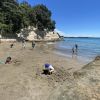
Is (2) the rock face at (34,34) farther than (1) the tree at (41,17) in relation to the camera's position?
No

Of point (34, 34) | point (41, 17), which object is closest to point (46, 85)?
point (34, 34)

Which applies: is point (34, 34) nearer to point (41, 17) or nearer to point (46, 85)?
point (41, 17)

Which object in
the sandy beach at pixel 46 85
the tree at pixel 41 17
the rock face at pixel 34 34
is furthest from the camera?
the tree at pixel 41 17

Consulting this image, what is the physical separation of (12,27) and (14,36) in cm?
359

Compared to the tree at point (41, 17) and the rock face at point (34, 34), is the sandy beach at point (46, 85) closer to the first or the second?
the rock face at point (34, 34)

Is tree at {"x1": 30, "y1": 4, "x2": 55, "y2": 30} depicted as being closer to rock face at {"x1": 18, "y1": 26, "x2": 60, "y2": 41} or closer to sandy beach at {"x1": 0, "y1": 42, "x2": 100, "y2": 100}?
rock face at {"x1": 18, "y1": 26, "x2": 60, "y2": 41}

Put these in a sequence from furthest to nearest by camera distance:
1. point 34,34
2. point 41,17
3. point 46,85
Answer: point 41,17, point 34,34, point 46,85

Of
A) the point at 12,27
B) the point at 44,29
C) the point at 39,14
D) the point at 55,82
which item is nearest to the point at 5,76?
the point at 55,82

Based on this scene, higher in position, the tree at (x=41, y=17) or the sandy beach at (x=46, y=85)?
the tree at (x=41, y=17)

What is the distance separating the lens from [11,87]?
13.2m

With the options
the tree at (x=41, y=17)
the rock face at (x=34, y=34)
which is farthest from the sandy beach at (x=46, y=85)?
the tree at (x=41, y=17)

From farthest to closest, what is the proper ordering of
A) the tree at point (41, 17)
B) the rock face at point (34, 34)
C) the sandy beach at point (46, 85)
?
the tree at point (41, 17)
the rock face at point (34, 34)
the sandy beach at point (46, 85)

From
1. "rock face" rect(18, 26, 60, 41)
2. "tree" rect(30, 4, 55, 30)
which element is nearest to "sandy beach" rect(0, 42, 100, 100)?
"rock face" rect(18, 26, 60, 41)

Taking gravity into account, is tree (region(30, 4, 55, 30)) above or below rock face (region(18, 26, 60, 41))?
above
